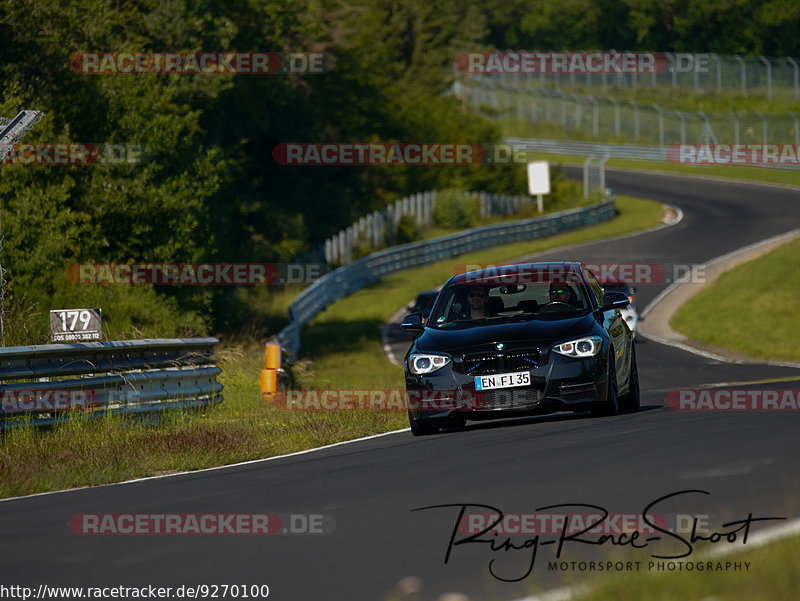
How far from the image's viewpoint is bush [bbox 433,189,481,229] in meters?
54.6

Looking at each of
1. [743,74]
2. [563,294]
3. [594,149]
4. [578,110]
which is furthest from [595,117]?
[563,294]

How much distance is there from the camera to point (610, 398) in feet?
38.6

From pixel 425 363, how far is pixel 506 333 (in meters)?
0.81

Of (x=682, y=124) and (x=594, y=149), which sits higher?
(x=682, y=124)

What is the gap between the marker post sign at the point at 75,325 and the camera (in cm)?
1298

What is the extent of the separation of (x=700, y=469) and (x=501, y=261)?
118ft

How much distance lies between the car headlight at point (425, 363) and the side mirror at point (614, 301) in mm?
1878

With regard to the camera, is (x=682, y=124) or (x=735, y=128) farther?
(x=682, y=124)

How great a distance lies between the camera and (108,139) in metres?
24.5

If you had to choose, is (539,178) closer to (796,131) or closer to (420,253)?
(420,253)

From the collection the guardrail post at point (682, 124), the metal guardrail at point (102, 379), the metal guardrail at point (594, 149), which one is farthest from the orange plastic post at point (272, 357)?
the metal guardrail at point (594, 149)

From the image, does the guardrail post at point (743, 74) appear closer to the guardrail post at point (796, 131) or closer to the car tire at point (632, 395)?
the guardrail post at point (796, 131)

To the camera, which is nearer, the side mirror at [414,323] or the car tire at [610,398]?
the car tire at [610,398]

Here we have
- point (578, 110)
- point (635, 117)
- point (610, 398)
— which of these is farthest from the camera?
point (578, 110)
